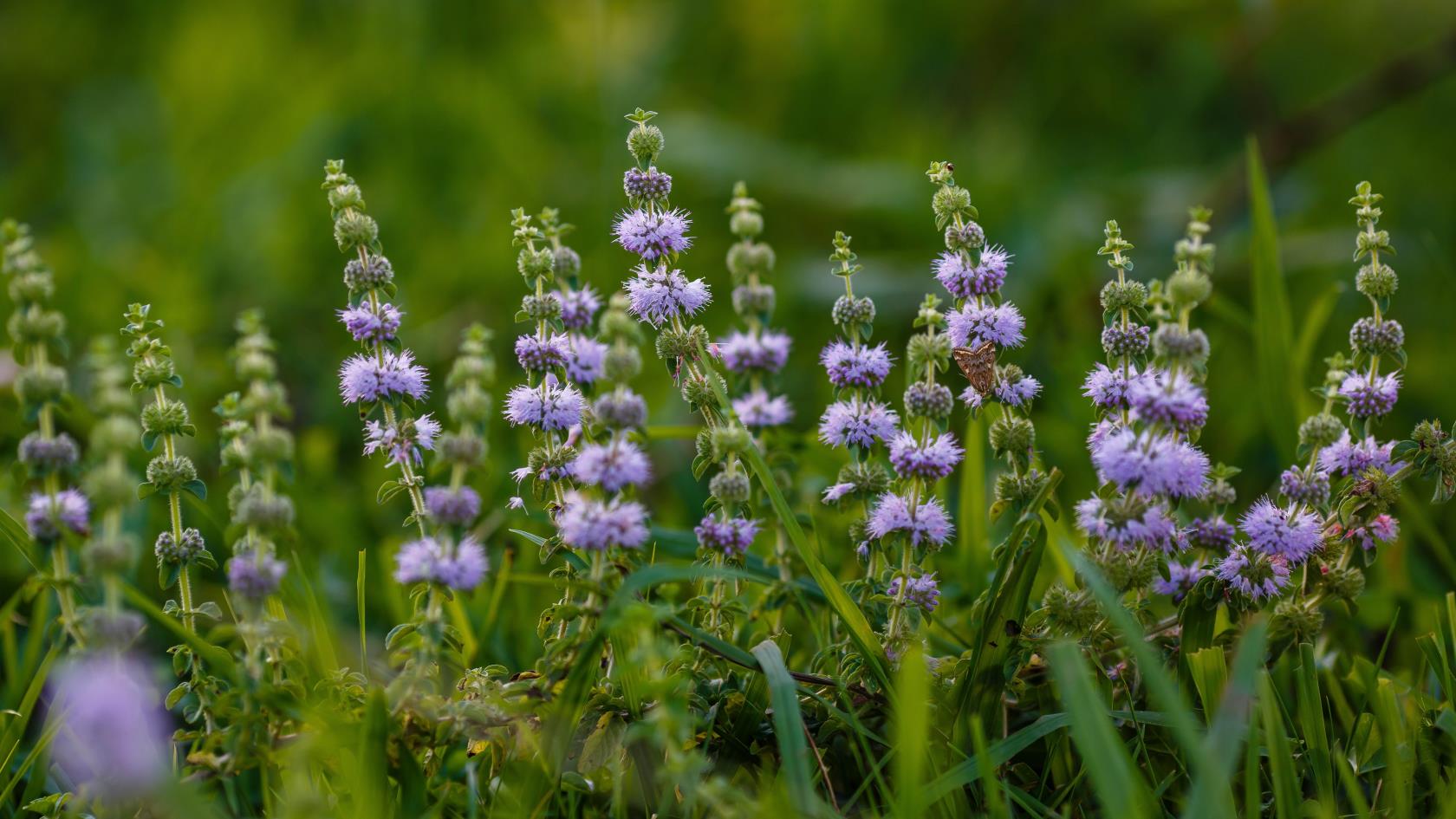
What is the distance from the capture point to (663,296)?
1503 mm

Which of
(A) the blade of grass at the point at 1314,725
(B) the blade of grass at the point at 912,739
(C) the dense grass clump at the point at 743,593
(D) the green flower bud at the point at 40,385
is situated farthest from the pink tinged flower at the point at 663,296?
(A) the blade of grass at the point at 1314,725

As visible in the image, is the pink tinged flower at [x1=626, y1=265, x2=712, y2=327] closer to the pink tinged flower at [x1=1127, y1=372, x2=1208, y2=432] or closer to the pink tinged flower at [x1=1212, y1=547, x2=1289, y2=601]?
the pink tinged flower at [x1=1127, y1=372, x2=1208, y2=432]

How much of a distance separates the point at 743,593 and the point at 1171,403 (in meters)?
0.72

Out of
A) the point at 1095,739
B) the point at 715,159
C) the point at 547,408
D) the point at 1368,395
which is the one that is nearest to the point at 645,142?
the point at 547,408

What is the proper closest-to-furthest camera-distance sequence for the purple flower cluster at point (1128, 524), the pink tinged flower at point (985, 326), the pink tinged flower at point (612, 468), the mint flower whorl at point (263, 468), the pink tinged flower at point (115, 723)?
1. the pink tinged flower at point (115, 723)
2. the mint flower whorl at point (263, 468)
3. the pink tinged flower at point (612, 468)
4. the purple flower cluster at point (1128, 524)
5. the pink tinged flower at point (985, 326)

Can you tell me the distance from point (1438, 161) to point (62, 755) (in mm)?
4984

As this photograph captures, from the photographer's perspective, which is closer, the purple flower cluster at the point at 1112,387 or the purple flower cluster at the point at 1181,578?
the purple flower cluster at the point at 1112,387

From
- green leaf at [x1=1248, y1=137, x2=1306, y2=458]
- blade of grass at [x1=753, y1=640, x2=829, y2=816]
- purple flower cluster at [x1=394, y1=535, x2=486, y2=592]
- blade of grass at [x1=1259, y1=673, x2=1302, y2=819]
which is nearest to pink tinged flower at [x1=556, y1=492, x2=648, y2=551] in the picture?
purple flower cluster at [x1=394, y1=535, x2=486, y2=592]

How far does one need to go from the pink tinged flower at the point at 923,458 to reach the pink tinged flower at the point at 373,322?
0.64 m

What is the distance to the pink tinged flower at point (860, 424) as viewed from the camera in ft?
5.01

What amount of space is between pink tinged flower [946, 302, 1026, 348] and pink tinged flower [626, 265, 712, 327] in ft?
1.05

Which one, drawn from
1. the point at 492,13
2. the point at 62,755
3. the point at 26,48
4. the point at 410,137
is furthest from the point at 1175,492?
the point at 26,48

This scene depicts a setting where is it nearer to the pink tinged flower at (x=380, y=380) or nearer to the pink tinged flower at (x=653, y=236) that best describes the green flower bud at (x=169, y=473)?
the pink tinged flower at (x=380, y=380)

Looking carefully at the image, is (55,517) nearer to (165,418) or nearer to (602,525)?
(165,418)
